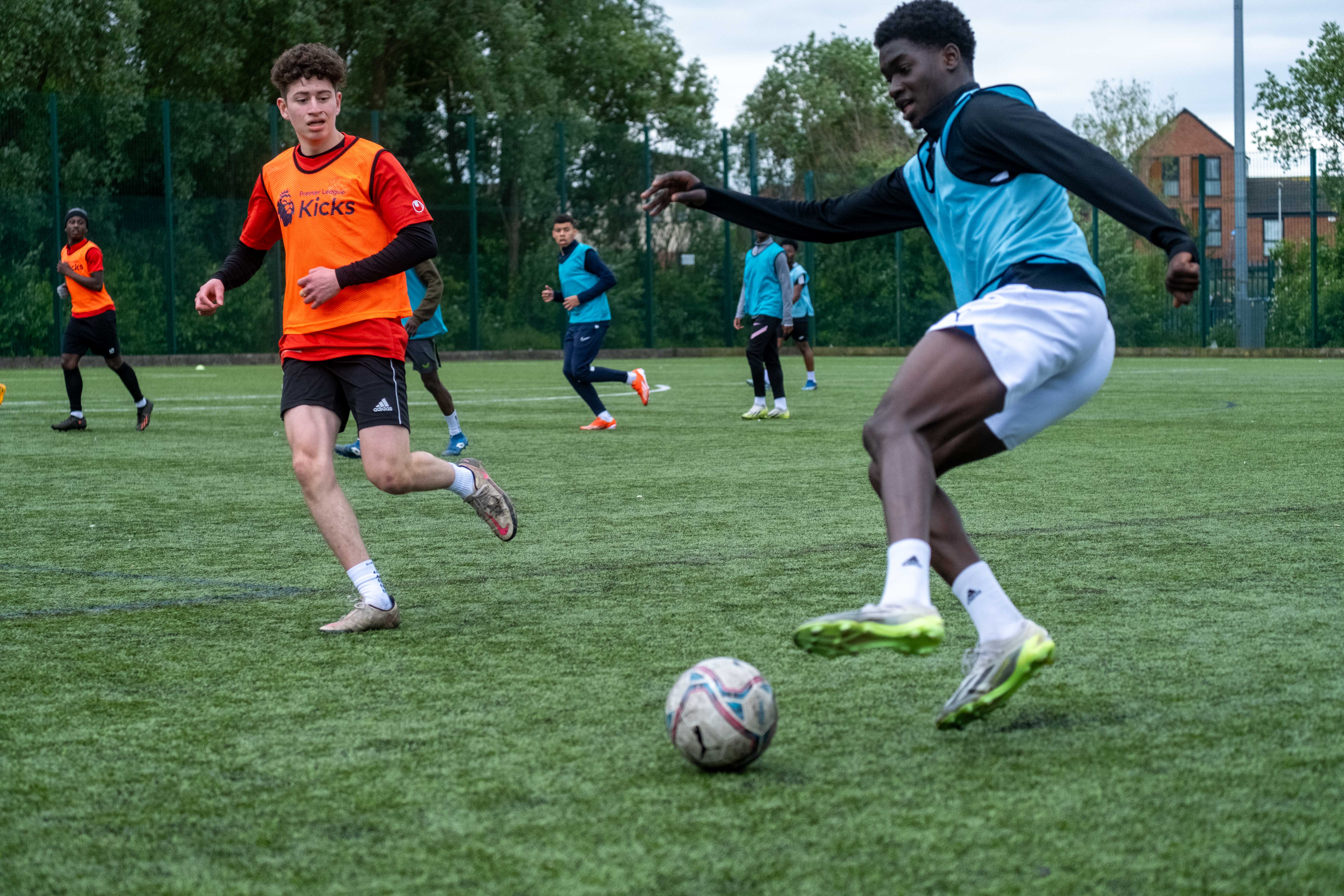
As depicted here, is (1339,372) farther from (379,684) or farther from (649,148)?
(379,684)

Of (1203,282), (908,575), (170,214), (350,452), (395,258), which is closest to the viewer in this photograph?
(908,575)

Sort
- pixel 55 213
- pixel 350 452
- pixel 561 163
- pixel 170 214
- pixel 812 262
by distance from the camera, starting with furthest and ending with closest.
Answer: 1. pixel 812 262
2. pixel 561 163
3. pixel 170 214
4. pixel 55 213
5. pixel 350 452

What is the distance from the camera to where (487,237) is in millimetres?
34375

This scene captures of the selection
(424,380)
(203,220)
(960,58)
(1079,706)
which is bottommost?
(1079,706)

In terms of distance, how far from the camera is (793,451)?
1170cm

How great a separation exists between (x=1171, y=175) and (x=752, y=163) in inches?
426

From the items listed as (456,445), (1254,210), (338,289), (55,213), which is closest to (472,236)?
(55,213)

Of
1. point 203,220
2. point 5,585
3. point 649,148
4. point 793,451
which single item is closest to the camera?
point 5,585

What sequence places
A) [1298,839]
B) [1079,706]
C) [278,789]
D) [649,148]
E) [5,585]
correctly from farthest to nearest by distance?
[649,148] → [5,585] → [1079,706] → [278,789] → [1298,839]

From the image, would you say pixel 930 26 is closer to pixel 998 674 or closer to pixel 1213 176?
pixel 998 674

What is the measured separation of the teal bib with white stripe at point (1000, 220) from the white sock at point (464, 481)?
246 cm

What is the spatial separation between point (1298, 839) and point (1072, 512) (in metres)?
5.03

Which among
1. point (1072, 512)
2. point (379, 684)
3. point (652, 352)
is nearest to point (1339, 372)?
point (652, 352)

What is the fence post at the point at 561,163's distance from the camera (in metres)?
35.0
